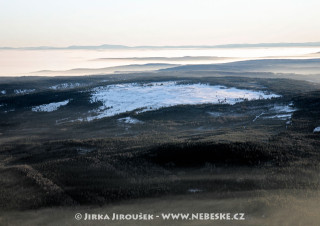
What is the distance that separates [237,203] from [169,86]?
297 feet

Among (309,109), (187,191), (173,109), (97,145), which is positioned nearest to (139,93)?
(173,109)

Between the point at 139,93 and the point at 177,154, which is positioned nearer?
the point at 177,154

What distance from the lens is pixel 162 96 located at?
8544 cm

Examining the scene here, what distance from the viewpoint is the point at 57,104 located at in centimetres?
8544

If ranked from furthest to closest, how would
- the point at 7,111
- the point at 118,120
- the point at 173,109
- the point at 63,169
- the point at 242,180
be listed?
the point at 7,111, the point at 173,109, the point at 118,120, the point at 63,169, the point at 242,180

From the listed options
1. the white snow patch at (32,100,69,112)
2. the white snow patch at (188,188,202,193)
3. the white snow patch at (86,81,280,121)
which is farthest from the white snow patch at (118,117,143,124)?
the white snow patch at (188,188,202,193)

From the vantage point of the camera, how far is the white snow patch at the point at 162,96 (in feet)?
239

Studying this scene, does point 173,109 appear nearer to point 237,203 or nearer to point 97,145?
point 97,145

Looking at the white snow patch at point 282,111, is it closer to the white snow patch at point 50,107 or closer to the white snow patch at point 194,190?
the white snow patch at point 194,190

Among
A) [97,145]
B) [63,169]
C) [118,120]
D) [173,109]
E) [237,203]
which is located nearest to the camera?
[237,203]

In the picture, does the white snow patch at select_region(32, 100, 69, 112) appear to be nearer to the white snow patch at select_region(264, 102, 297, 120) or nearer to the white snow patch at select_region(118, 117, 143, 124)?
the white snow patch at select_region(118, 117, 143, 124)

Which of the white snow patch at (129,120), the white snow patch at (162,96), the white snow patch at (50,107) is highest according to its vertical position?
the white snow patch at (162,96)

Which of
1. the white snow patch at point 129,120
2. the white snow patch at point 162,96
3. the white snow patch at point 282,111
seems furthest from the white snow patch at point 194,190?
A: the white snow patch at point 162,96

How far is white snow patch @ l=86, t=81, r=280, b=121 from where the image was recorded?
2869 inches
